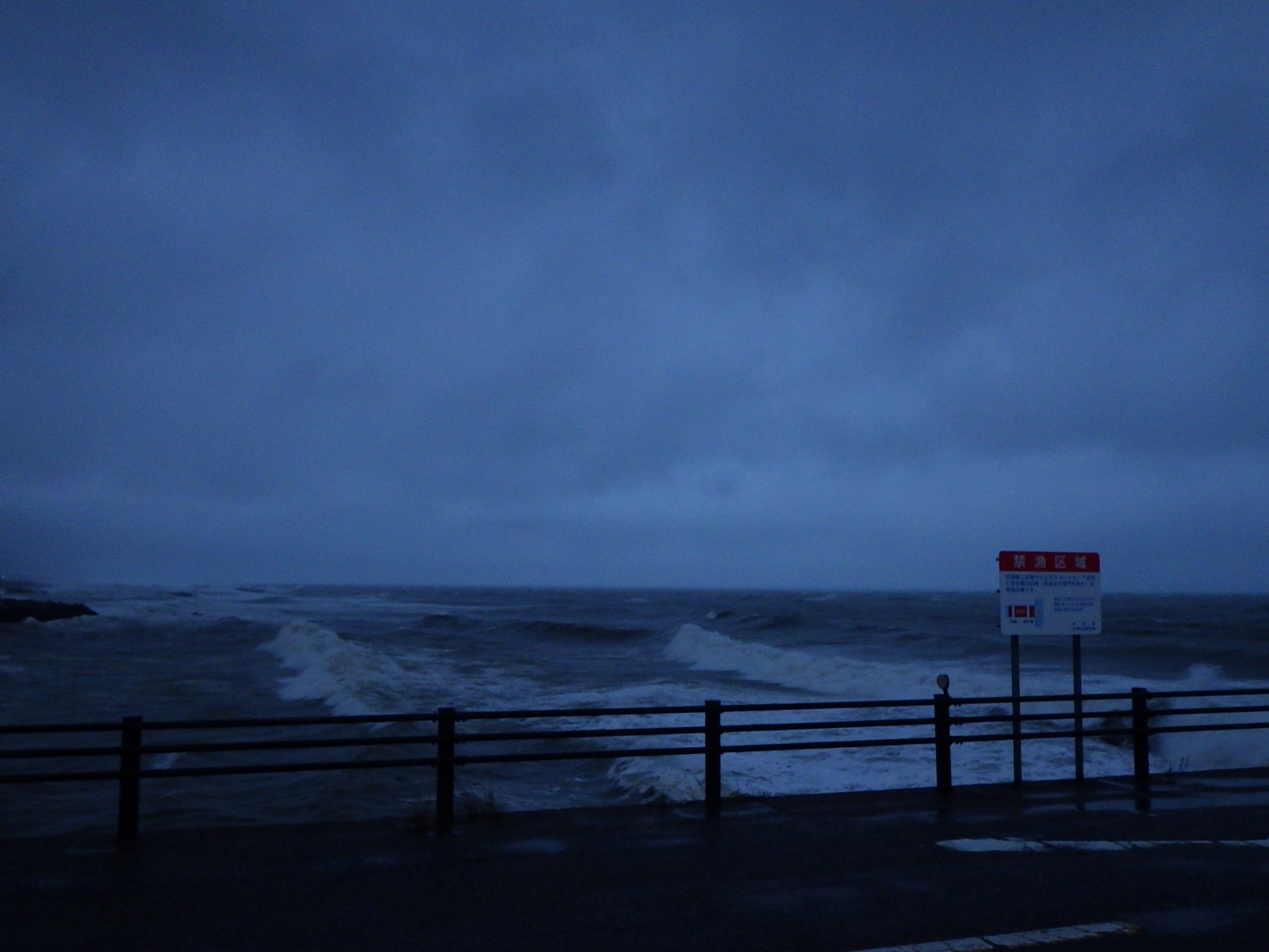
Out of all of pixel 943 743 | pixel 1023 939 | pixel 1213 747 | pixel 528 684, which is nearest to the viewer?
pixel 1023 939

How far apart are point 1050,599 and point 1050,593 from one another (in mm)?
63

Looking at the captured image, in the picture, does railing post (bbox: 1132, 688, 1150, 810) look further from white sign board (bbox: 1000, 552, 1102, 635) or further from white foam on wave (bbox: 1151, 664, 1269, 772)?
white foam on wave (bbox: 1151, 664, 1269, 772)

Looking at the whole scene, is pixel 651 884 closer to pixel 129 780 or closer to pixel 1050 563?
pixel 129 780

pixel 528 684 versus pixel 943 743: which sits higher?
pixel 943 743

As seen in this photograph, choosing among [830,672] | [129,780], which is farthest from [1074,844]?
[830,672]

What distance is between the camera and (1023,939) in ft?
18.7

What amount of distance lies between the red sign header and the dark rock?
197 ft

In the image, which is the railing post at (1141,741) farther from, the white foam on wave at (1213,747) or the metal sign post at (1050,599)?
the white foam on wave at (1213,747)

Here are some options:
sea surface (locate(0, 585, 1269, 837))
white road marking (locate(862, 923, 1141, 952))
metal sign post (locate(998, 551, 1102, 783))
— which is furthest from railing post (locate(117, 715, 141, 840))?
metal sign post (locate(998, 551, 1102, 783))

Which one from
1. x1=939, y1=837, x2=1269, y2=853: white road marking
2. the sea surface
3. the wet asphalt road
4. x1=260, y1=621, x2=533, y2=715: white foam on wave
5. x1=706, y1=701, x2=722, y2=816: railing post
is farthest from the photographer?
x1=260, y1=621, x2=533, y2=715: white foam on wave

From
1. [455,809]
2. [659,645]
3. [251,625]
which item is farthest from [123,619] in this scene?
[455,809]

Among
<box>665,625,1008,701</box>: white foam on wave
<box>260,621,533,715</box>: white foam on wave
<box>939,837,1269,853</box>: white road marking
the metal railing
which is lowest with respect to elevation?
<box>665,625,1008,701</box>: white foam on wave

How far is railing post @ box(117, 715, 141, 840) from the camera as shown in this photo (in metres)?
8.04

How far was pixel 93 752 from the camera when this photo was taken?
25.8 ft
